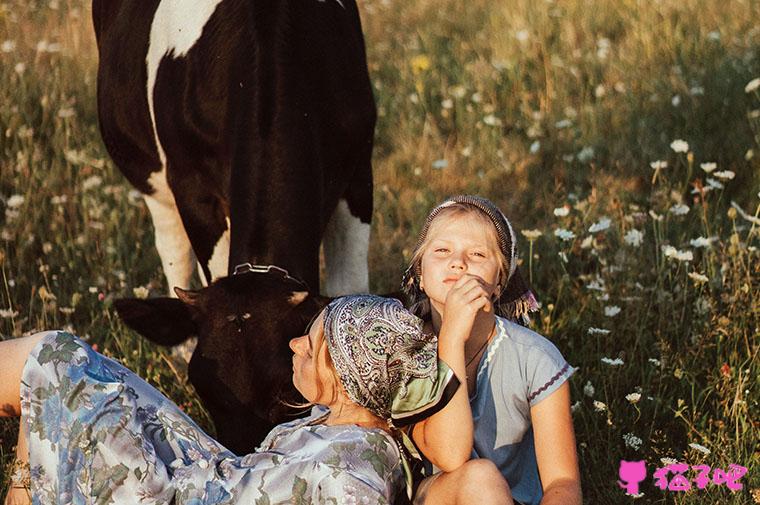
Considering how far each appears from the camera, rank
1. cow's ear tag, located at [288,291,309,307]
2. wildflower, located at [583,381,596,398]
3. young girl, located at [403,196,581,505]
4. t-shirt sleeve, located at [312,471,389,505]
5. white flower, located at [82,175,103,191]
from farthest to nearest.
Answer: white flower, located at [82,175,103,191] < wildflower, located at [583,381,596,398] < cow's ear tag, located at [288,291,309,307] < young girl, located at [403,196,581,505] < t-shirt sleeve, located at [312,471,389,505]

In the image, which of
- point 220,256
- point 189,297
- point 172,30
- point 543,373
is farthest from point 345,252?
point 543,373

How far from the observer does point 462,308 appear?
10.6ft

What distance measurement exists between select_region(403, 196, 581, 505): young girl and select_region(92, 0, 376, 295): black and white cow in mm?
679

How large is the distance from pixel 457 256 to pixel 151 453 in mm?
939

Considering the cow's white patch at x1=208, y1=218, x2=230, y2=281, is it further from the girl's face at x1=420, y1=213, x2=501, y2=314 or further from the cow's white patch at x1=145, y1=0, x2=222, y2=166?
the girl's face at x1=420, y1=213, x2=501, y2=314

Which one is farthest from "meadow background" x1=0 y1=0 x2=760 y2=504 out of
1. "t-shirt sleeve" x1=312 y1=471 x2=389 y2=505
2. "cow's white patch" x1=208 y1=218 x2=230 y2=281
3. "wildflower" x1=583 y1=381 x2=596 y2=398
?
"t-shirt sleeve" x1=312 y1=471 x2=389 y2=505

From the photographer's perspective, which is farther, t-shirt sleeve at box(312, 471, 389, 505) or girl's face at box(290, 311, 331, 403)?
girl's face at box(290, 311, 331, 403)

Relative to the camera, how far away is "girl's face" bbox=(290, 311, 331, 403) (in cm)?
331

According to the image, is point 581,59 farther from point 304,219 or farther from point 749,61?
point 304,219

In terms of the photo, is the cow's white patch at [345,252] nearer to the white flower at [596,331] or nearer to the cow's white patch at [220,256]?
the cow's white patch at [220,256]

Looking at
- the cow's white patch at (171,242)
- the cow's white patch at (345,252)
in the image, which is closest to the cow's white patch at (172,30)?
the cow's white patch at (171,242)

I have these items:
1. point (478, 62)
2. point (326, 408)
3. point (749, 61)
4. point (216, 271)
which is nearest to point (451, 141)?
point (478, 62)

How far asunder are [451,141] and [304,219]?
137 inches

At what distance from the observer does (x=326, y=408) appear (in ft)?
11.5
